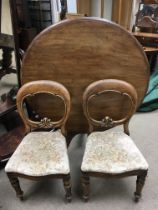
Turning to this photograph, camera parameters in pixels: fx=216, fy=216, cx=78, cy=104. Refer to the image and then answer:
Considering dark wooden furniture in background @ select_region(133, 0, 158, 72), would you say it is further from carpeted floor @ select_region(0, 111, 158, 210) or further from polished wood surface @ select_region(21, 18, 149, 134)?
carpeted floor @ select_region(0, 111, 158, 210)

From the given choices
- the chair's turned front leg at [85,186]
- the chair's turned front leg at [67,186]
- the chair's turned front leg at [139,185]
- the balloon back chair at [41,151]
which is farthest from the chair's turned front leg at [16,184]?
the chair's turned front leg at [139,185]

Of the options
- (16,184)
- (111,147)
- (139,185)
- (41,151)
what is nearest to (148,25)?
(111,147)

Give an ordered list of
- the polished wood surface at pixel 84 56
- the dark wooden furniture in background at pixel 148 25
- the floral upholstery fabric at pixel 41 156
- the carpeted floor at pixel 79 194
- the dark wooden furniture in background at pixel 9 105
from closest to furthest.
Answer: the floral upholstery fabric at pixel 41 156
the polished wood surface at pixel 84 56
the carpeted floor at pixel 79 194
the dark wooden furniture in background at pixel 9 105
the dark wooden furniture in background at pixel 148 25

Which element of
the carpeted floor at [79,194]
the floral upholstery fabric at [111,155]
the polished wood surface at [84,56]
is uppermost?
the polished wood surface at [84,56]

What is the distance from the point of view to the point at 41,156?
147 centimetres

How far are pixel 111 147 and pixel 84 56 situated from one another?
2.23 feet

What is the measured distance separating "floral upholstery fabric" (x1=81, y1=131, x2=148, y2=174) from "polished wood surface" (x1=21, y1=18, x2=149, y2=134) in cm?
30

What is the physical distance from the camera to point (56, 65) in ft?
5.23

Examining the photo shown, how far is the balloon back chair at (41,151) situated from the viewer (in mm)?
→ 1393

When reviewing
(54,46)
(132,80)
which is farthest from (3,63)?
(132,80)

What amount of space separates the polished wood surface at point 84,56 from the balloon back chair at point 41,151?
128 mm

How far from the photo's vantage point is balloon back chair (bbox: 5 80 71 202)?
1.39 m

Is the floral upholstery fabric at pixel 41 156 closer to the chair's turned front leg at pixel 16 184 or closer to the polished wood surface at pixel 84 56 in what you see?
the chair's turned front leg at pixel 16 184

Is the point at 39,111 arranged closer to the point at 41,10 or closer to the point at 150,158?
the point at 41,10
